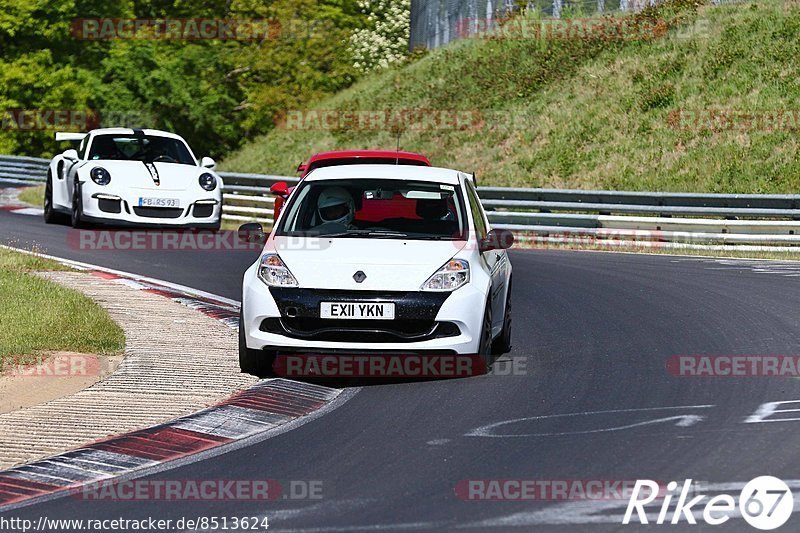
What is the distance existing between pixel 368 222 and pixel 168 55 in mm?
48921

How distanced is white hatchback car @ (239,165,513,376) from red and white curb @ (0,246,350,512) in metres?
0.38

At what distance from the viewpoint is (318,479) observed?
7141 mm

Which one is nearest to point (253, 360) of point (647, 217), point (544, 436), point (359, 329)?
point (359, 329)

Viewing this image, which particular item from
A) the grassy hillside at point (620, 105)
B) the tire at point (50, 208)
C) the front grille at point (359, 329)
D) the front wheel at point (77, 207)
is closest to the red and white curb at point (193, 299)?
the front grille at point (359, 329)

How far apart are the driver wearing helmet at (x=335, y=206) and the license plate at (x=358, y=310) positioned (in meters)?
1.33

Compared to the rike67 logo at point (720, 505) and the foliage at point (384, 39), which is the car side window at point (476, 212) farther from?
the foliage at point (384, 39)

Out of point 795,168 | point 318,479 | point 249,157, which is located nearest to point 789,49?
point 795,168

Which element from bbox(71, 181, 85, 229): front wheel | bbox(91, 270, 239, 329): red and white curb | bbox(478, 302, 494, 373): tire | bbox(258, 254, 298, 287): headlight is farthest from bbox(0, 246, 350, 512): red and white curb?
bbox(71, 181, 85, 229): front wheel

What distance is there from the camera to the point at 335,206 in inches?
436

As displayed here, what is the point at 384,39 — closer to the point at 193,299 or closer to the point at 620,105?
the point at 620,105

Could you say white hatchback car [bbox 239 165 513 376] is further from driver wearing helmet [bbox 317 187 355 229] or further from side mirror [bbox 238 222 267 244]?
driver wearing helmet [bbox 317 187 355 229]

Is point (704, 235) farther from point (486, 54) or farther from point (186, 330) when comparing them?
point (486, 54)

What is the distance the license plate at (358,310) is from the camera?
9.82 meters

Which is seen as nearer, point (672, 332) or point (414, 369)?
point (414, 369)
